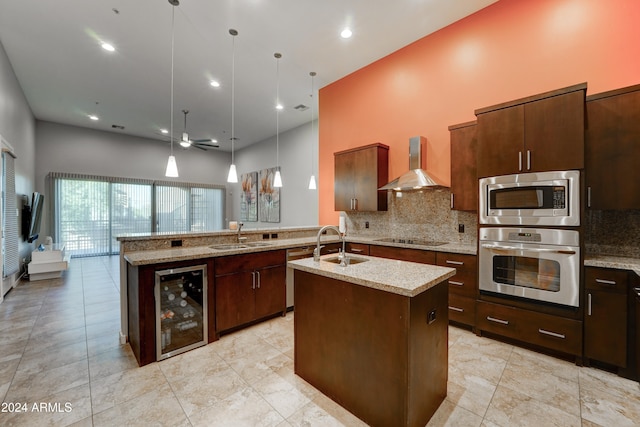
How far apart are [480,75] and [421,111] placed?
0.81 metres

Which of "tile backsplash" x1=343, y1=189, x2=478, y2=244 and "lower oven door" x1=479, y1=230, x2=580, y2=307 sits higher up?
"tile backsplash" x1=343, y1=189, x2=478, y2=244

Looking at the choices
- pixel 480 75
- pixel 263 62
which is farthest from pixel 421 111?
pixel 263 62

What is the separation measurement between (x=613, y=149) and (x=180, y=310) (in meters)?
4.32

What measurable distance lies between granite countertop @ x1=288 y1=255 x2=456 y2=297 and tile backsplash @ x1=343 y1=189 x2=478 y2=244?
181cm

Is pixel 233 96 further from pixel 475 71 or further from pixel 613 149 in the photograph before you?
pixel 613 149

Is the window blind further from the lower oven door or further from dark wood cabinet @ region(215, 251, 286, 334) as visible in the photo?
the lower oven door

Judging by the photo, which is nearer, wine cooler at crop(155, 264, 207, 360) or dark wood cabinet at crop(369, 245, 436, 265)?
wine cooler at crop(155, 264, 207, 360)

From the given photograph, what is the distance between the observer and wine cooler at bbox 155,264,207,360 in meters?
2.48

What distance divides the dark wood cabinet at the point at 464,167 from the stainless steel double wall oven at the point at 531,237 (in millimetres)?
389

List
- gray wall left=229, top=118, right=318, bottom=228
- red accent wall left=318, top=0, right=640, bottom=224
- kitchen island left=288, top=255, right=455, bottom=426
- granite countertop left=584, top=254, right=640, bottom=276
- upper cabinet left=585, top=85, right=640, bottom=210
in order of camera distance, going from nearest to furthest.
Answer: kitchen island left=288, top=255, right=455, bottom=426, granite countertop left=584, top=254, right=640, bottom=276, upper cabinet left=585, top=85, right=640, bottom=210, red accent wall left=318, top=0, right=640, bottom=224, gray wall left=229, top=118, right=318, bottom=228

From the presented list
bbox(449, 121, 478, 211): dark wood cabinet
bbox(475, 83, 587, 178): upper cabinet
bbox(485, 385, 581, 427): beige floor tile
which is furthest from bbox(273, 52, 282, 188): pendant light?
bbox(485, 385, 581, 427): beige floor tile

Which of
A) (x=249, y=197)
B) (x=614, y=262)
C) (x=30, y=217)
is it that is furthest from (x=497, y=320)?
(x=30, y=217)

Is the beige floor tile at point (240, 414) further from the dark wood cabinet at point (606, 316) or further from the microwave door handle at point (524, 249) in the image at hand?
the dark wood cabinet at point (606, 316)

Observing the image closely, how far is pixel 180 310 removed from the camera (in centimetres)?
268
